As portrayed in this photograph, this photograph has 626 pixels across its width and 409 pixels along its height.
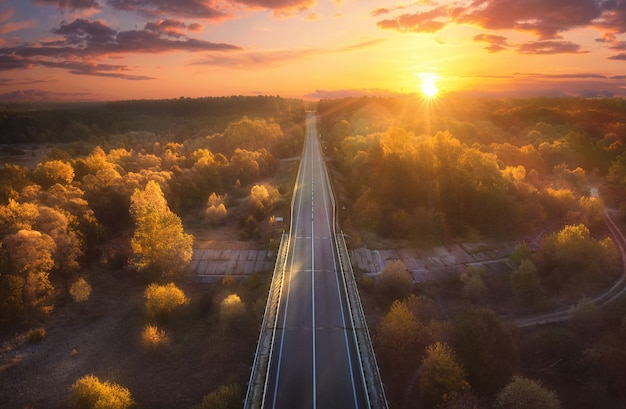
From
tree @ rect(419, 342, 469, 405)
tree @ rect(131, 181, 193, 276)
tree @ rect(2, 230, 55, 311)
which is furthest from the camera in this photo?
tree @ rect(131, 181, 193, 276)

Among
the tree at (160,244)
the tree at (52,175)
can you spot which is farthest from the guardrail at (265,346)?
the tree at (52,175)

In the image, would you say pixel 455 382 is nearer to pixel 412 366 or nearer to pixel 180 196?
pixel 412 366

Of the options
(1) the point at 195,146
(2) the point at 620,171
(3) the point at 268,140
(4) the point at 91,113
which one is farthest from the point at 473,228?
(4) the point at 91,113

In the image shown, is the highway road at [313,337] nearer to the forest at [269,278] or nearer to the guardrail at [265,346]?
the guardrail at [265,346]

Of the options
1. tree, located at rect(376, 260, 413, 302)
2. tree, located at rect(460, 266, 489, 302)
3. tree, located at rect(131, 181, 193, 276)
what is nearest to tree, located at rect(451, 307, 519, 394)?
tree, located at rect(376, 260, 413, 302)

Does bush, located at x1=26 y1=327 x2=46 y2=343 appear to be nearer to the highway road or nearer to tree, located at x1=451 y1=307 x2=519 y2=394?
the highway road

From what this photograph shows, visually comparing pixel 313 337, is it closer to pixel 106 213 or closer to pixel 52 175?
pixel 106 213
